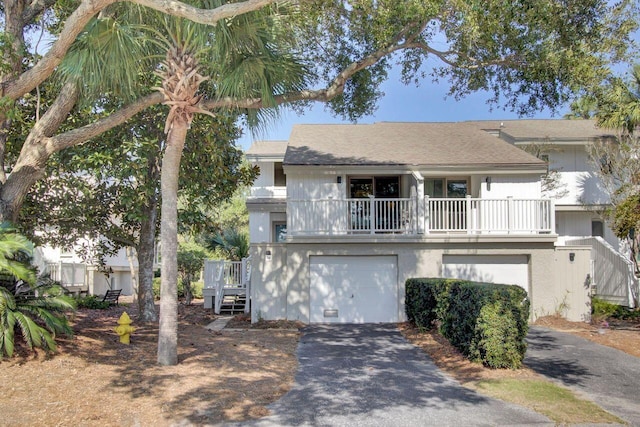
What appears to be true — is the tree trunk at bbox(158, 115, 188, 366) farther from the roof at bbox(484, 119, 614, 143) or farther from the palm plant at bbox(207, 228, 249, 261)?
the roof at bbox(484, 119, 614, 143)

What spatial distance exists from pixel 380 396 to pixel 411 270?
342 inches

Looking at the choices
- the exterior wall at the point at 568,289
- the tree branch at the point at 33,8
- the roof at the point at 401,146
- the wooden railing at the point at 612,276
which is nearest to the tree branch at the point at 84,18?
the tree branch at the point at 33,8

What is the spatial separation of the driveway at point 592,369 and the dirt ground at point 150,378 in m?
0.69

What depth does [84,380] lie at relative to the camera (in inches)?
296

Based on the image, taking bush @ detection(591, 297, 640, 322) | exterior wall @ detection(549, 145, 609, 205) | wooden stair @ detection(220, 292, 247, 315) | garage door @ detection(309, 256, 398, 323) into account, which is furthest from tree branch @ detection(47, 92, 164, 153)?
exterior wall @ detection(549, 145, 609, 205)

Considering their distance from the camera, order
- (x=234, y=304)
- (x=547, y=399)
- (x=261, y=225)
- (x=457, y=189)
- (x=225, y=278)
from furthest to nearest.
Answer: (x=261, y=225) < (x=225, y=278) < (x=234, y=304) < (x=457, y=189) < (x=547, y=399)

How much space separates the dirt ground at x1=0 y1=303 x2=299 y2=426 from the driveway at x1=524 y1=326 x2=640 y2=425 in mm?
4680

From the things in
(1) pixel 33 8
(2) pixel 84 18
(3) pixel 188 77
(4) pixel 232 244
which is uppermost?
(1) pixel 33 8

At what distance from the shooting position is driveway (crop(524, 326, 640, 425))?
23.9 ft

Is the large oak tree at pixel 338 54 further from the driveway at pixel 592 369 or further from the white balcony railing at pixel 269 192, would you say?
the white balcony railing at pixel 269 192

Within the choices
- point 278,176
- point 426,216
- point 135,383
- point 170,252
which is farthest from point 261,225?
point 135,383

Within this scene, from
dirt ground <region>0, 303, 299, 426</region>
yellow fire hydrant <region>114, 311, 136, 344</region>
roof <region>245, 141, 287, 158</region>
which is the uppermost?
roof <region>245, 141, 287, 158</region>

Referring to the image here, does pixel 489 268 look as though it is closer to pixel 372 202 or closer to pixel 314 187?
pixel 372 202

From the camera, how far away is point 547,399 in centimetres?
719
